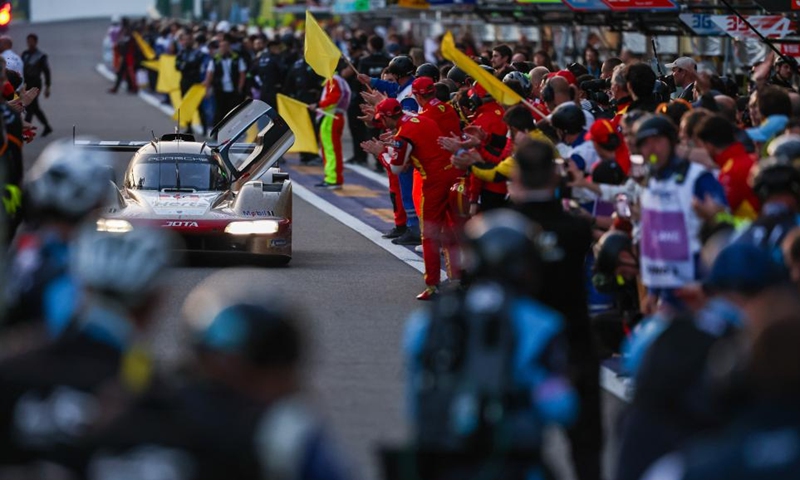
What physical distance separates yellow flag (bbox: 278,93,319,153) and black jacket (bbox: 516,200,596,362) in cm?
1271

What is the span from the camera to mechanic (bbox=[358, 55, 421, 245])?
1764 cm

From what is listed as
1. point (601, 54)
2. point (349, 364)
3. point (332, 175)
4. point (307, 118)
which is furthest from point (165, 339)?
point (601, 54)

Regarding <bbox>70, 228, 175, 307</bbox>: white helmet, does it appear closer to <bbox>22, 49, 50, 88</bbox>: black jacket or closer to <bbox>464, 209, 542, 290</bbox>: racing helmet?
<bbox>464, 209, 542, 290</bbox>: racing helmet

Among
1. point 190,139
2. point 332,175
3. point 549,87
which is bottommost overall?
point 332,175

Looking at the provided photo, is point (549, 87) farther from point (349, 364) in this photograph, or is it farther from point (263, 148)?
point (263, 148)

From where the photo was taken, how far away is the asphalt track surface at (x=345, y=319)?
957cm

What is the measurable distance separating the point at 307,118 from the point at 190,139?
360 cm

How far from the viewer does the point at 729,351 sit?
5246 mm

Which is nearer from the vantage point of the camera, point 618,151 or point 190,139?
point 618,151

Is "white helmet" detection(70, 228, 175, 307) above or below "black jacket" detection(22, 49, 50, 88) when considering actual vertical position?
above

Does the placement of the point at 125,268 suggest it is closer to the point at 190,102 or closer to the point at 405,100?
the point at 405,100

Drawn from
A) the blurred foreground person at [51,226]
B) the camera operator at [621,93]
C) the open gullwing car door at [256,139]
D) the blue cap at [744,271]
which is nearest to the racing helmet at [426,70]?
the open gullwing car door at [256,139]

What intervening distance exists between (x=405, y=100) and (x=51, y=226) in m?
12.5

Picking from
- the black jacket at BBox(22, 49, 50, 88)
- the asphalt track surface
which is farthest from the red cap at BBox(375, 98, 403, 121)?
the black jacket at BBox(22, 49, 50, 88)
